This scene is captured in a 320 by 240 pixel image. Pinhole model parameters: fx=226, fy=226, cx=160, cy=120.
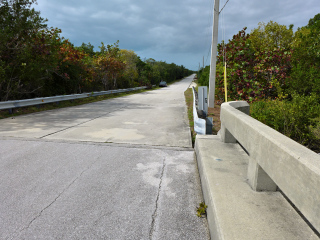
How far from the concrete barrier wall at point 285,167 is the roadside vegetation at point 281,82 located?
2079mm

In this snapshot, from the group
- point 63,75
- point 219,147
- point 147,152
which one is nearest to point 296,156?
point 219,147

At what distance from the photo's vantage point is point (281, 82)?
9141mm

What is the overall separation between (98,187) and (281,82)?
338 inches

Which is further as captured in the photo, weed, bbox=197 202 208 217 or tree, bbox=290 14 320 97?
tree, bbox=290 14 320 97

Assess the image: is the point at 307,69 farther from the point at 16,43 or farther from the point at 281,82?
the point at 16,43

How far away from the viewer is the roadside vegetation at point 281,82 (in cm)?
466

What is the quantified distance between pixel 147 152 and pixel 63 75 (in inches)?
462

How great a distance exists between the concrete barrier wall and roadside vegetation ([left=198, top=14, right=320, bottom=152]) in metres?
2.08

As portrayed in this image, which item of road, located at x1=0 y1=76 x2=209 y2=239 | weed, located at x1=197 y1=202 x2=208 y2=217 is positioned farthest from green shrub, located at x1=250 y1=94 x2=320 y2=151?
weed, located at x1=197 y1=202 x2=208 y2=217

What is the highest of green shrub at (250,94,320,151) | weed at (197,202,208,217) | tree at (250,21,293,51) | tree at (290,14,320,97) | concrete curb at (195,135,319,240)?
tree at (250,21,293,51)

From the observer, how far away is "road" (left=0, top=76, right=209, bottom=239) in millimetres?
2434

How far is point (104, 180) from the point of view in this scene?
3572 millimetres

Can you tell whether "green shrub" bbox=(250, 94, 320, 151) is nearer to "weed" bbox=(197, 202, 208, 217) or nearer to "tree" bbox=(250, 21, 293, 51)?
"weed" bbox=(197, 202, 208, 217)

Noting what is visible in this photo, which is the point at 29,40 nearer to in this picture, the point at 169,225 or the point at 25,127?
the point at 25,127
